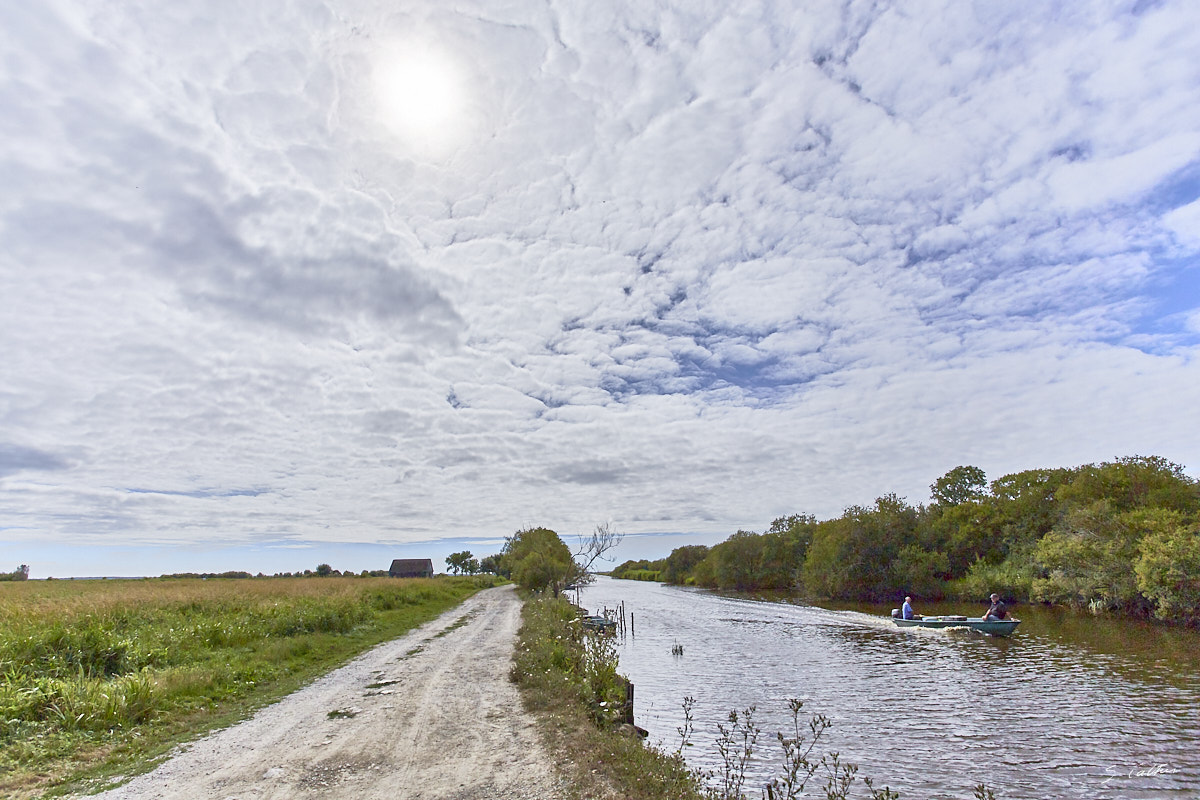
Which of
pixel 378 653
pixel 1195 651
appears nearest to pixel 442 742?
pixel 378 653

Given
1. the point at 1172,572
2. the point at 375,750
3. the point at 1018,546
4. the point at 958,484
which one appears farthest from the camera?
the point at 958,484

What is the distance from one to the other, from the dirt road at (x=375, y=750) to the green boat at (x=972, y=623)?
25.6 meters

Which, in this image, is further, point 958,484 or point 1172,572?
point 958,484

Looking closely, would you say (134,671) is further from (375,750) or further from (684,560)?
(684,560)

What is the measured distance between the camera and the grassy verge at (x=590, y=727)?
739 centimetres

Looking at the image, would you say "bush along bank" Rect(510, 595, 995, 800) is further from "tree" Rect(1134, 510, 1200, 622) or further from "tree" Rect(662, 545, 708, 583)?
"tree" Rect(662, 545, 708, 583)

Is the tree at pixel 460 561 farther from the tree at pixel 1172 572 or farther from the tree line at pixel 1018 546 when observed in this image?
the tree at pixel 1172 572

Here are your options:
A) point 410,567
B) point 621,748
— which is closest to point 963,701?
point 621,748

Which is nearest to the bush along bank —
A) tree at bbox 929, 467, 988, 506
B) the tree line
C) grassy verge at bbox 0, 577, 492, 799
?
grassy verge at bbox 0, 577, 492, 799

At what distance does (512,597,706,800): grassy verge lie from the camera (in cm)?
739

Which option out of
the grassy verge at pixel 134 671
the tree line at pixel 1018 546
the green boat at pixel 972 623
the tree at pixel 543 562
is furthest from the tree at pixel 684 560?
the grassy verge at pixel 134 671

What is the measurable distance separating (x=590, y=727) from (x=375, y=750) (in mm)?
3306

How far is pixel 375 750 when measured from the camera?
9.40 metres

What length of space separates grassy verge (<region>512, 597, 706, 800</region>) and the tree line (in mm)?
32613
